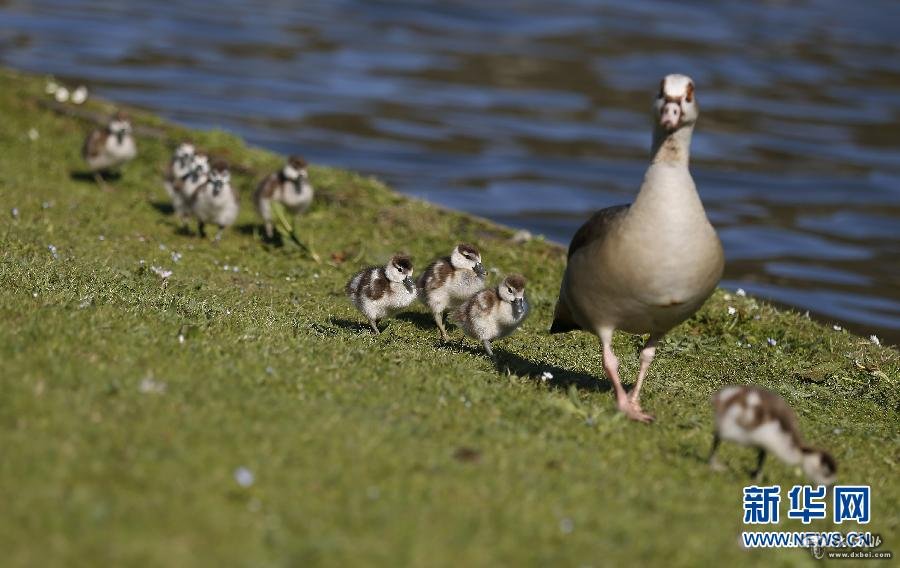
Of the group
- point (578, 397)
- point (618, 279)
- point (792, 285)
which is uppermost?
point (618, 279)

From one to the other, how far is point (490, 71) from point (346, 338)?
111 ft

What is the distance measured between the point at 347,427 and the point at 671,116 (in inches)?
149

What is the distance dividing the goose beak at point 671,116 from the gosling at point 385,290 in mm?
3809

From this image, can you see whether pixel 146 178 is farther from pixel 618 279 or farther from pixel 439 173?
pixel 618 279

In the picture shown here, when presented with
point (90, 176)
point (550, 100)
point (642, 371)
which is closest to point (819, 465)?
point (642, 371)

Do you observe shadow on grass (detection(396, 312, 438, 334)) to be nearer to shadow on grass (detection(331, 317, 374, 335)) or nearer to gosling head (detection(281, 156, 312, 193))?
shadow on grass (detection(331, 317, 374, 335))

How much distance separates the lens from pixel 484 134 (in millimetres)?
34438

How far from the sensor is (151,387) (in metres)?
8.27

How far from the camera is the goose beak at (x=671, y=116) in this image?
9.82 m

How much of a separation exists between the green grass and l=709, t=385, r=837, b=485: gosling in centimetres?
41

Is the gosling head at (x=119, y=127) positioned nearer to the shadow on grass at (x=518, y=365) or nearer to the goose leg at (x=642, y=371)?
the shadow on grass at (x=518, y=365)

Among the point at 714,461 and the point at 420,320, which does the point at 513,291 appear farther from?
the point at 714,461

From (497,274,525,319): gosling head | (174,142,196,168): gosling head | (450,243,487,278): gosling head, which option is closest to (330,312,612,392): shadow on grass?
(497,274,525,319): gosling head

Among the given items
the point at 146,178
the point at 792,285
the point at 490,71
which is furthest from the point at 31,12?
the point at 792,285
